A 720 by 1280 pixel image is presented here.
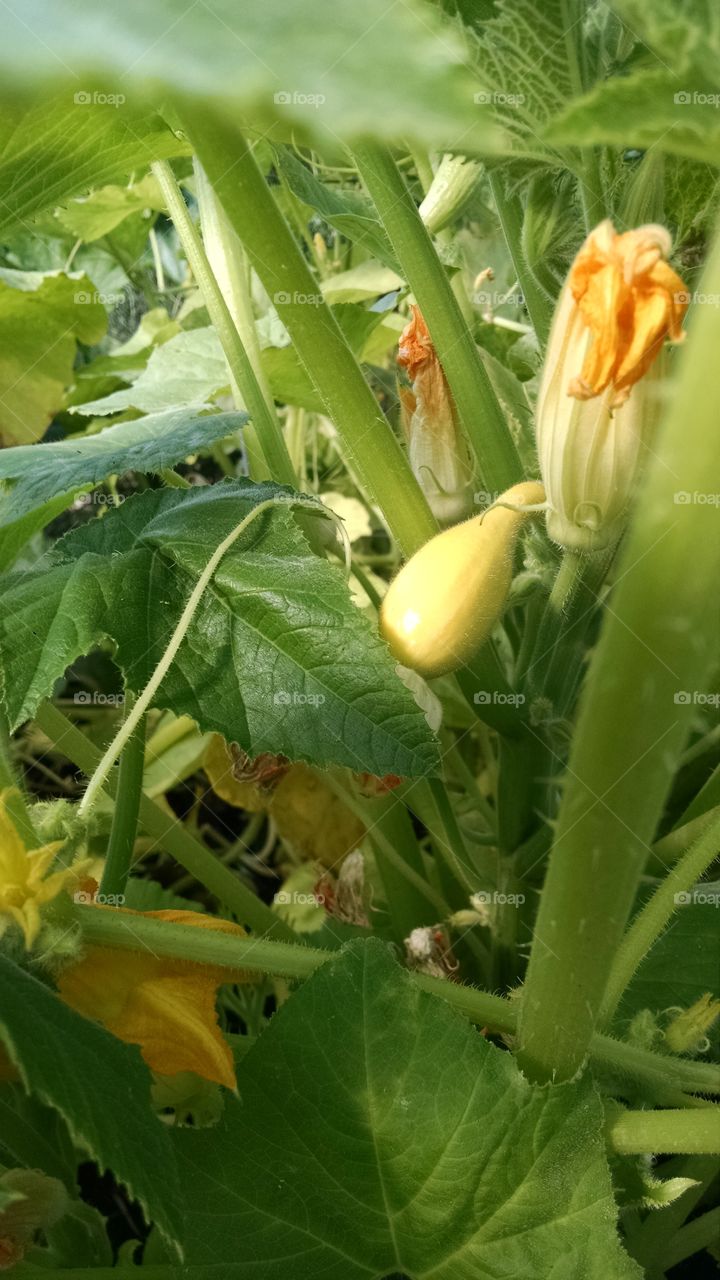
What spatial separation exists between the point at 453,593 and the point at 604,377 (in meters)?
0.17

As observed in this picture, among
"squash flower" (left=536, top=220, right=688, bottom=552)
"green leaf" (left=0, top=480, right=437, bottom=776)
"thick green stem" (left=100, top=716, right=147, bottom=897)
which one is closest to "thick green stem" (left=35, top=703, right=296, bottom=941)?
"thick green stem" (left=100, top=716, right=147, bottom=897)

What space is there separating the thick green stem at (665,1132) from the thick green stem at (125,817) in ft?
1.26

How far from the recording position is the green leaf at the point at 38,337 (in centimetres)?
139

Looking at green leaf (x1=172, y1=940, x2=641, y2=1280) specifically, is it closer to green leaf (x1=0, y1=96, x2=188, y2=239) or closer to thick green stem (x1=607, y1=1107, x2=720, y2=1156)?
thick green stem (x1=607, y1=1107, x2=720, y2=1156)

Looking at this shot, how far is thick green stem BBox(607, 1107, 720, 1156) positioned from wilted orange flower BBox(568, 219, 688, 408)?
15.9 inches

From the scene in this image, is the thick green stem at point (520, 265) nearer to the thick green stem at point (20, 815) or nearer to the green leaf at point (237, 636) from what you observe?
the green leaf at point (237, 636)

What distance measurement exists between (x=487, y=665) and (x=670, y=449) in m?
0.48

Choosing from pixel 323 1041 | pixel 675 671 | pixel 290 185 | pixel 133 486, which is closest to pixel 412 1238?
pixel 323 1041

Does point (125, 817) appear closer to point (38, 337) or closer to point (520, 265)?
point (520, 265)

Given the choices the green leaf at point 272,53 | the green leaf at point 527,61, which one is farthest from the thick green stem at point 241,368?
the green leaf at point 272,53

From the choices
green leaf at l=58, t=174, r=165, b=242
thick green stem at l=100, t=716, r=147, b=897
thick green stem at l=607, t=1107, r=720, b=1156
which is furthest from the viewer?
green leaf at l=58, t=174, r=165, b=242

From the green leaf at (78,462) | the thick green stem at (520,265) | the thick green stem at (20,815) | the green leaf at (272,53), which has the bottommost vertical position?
the thick green stem at (20,815)

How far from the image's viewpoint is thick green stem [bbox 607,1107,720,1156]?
621 mm

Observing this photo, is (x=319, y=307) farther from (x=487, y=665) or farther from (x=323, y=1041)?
(x=323, y=1041)
